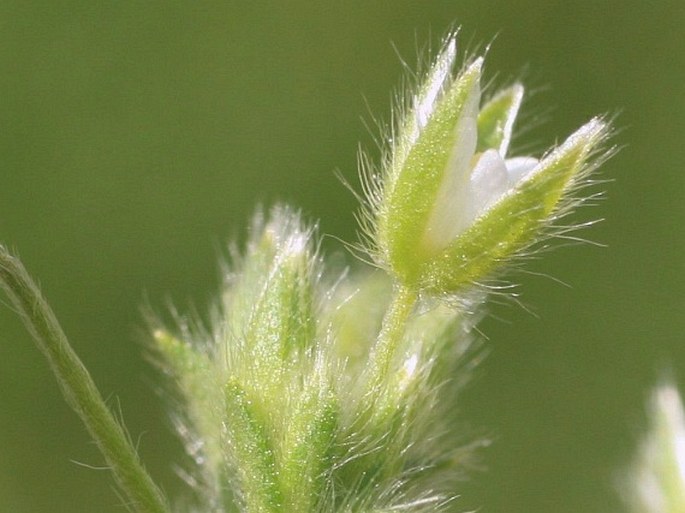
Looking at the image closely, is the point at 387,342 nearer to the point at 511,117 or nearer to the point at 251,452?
the point at 251,452

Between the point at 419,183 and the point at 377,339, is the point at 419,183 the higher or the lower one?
the higher one

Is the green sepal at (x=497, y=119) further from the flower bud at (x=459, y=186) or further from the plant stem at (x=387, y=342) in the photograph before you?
the plant stem at (x=387, y=342)

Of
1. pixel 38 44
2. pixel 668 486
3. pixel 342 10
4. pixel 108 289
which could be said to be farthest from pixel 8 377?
pixel 668 486

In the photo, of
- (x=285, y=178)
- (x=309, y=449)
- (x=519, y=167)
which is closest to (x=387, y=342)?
(x=309, y=449)

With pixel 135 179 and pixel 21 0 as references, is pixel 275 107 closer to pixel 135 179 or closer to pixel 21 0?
pixel 135 179

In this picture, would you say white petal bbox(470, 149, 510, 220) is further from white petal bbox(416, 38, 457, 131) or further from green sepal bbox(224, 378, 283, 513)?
green sepal bbox(224, 378, 283, 513)

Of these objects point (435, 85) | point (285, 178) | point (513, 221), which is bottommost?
point (285, 178)
